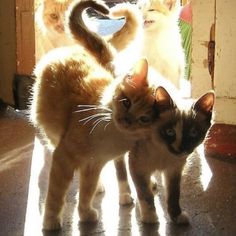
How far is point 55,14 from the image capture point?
120 inches

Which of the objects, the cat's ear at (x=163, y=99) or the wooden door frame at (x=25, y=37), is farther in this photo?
the wooden door frame at (x=25, y=37)

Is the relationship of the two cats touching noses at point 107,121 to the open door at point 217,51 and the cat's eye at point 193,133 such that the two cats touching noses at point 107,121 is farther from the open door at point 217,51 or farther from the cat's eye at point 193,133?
the open door at point 217,51

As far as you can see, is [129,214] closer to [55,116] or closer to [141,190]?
[141,190]

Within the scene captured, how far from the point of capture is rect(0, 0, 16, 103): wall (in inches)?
108

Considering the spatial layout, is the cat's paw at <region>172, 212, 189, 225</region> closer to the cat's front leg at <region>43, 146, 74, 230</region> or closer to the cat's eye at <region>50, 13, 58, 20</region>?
the cat's front leg at <region>43, 146, 74, 230</region>

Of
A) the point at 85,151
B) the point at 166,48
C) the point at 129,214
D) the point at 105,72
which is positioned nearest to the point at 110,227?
the point at 129,214

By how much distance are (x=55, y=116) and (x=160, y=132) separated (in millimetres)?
366

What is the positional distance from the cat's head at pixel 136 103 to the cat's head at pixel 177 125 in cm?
3

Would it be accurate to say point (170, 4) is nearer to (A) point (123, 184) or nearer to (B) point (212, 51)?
(B) point (212, 51)

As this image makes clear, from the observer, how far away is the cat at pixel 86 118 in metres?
1.28

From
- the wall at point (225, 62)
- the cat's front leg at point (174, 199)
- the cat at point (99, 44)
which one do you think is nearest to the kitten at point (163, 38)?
the wall at point (225, 62)

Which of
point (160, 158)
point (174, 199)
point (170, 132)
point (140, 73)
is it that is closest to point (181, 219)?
point (174, 199)

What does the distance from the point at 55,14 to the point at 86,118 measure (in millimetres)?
1834

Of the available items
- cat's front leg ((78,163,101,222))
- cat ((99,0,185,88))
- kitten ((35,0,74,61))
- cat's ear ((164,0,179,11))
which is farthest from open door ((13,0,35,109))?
cat's front leg ((78,163,101,222))
